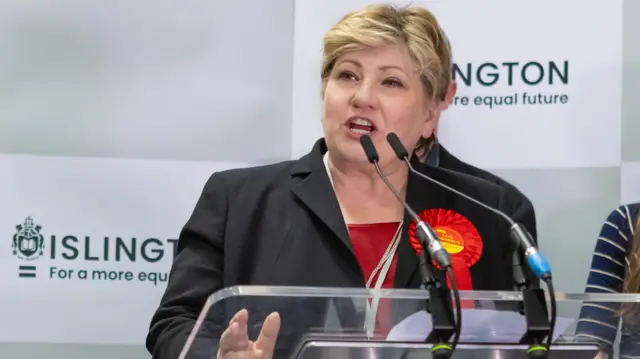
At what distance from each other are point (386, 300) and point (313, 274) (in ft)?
2.30

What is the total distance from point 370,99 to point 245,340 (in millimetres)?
867

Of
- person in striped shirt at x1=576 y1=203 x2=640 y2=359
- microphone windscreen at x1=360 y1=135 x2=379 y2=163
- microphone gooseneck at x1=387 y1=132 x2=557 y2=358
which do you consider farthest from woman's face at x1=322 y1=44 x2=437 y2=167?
microphone gooseneck at x1=387 y1=132 x2=557 y2=358

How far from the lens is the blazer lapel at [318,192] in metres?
2.00

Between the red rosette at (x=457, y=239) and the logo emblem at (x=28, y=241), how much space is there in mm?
1251

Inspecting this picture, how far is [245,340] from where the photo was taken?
1.26 metres

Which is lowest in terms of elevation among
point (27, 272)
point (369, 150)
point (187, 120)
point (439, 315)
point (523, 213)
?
point (27, 272)

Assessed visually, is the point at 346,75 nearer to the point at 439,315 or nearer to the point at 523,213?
the point at 523,213

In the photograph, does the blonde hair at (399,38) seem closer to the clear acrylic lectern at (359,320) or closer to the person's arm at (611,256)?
the person's arm at (611,256)

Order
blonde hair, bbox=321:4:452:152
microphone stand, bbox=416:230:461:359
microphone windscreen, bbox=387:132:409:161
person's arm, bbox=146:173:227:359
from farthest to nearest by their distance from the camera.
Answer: blonde hair, bbox=321:4:452:152 < person's arm, bbox=146:173:227:359 < microphone windscreen, bbox=387:132:409:161 < microphone stand, bbox=416:230:461:359

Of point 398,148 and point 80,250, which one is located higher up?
point 398,148

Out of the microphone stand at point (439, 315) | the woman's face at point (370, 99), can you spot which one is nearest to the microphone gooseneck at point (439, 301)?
the microphone stand at point (439, 315)

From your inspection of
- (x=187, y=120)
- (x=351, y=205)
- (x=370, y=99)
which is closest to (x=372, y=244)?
(x=351, y=205)

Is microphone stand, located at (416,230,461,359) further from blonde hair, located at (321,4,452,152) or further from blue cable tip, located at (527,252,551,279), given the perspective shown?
blonde hair, located at (321,4,452,152)

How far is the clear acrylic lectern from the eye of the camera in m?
1.25
